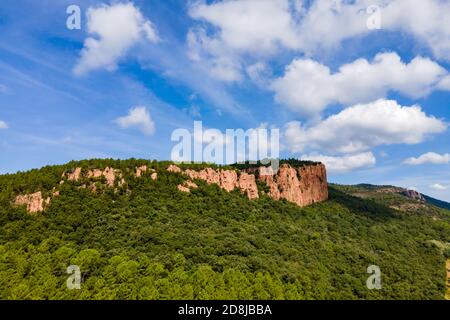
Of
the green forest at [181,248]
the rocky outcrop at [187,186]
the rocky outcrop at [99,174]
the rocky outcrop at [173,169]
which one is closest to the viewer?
the green forest at [181,248]

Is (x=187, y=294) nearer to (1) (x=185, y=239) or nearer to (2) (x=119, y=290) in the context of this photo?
(2) (x=119, y=290)

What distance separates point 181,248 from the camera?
227 ft

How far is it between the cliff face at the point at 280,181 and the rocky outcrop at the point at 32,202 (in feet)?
105

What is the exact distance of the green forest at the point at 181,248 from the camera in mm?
60188

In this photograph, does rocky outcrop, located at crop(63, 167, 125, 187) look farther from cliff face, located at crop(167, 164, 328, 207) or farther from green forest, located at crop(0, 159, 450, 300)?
cliff face, located at crop(167, 164, 328, 207)

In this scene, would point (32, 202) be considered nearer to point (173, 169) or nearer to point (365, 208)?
point (173, 169)

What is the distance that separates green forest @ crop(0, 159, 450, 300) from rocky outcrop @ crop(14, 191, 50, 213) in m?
1.27

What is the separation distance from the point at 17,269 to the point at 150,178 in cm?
3761

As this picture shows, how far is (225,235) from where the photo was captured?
78.3 metres

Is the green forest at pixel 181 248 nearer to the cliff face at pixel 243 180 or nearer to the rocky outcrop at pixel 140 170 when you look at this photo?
the cliff face at pixel 243 180

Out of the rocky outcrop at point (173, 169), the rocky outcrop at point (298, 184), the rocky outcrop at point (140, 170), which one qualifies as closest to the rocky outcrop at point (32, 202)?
the rocky outcrop at point (140, 170)

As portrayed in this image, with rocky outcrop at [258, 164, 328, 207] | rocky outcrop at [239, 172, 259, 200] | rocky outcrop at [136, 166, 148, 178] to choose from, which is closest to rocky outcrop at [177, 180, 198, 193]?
rocky outcrop at [136, 166, 148, 178]
